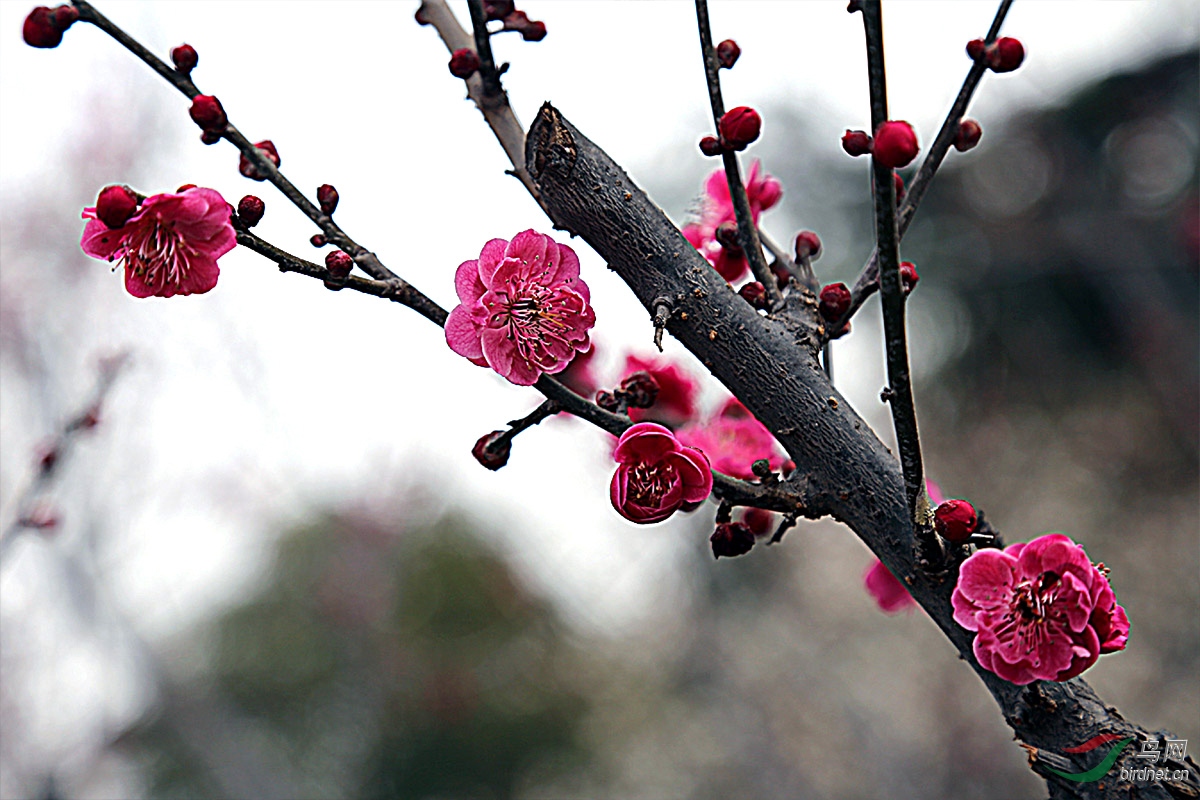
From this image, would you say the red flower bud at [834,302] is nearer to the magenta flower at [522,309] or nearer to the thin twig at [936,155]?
the thin twig at [936,155]

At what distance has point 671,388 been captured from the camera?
0.93 meters

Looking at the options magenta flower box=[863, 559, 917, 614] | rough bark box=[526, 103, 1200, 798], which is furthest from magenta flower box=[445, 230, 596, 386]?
magenta flower box=[863, 559, 917, 614]

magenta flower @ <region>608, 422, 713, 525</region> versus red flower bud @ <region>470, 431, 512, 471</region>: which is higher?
magenta flower @ <region>608, 422, 713, 525</region>

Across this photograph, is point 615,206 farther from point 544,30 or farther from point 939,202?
point 939,202

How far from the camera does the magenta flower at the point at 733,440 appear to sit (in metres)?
0.91

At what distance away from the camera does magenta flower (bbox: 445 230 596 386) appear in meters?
0.55

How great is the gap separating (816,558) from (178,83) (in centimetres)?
486

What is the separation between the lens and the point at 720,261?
802mm

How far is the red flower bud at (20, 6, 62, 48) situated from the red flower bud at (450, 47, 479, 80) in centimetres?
28

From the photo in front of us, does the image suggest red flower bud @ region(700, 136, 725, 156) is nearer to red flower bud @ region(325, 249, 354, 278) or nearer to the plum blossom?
the plum blossom

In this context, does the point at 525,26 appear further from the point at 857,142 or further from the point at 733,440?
the point at 733,440

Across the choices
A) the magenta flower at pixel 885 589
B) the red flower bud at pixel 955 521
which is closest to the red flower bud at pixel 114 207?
the red flower bud at pixel 955 521

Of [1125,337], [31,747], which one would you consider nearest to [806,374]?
[31,747]

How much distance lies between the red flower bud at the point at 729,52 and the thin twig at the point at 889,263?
1.01 ft
